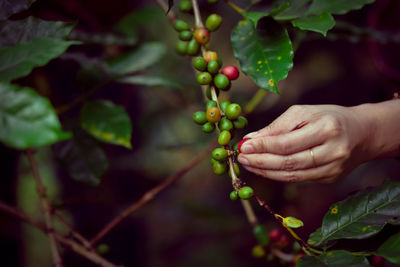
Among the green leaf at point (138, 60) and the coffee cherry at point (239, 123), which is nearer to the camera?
the coffee cherry at point (239, 123)

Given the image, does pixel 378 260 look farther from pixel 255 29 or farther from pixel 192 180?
pixel 192 180

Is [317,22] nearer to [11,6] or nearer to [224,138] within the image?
[224,138]

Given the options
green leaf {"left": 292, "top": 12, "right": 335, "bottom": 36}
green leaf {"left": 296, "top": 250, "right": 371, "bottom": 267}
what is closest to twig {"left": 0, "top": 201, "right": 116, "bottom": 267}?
green leaf {"left": 296, "top": 250, "right": 371, "bottom": 267}

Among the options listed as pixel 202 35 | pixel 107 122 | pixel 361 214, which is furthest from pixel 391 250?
pixel 107 122

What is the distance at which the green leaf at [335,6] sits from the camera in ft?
2.35

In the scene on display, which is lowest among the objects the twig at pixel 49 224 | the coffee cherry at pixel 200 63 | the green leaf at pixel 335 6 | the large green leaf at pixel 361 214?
the large green leaf at pixel 361 214

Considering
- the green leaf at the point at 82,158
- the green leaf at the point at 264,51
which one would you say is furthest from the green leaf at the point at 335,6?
the green leaf at the point at 82,158

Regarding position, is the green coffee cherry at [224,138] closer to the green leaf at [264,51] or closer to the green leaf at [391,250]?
the green leaf at [264,51]

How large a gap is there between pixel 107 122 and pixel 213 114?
36 centimetres

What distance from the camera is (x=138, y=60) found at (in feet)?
3.51

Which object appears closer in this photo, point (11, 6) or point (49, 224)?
point (11, 6)

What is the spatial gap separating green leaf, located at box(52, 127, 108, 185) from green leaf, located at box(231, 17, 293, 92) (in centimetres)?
51

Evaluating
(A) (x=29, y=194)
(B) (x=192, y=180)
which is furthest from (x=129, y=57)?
(A) (x=29, y=194)

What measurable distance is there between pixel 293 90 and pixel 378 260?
1.17 meters
